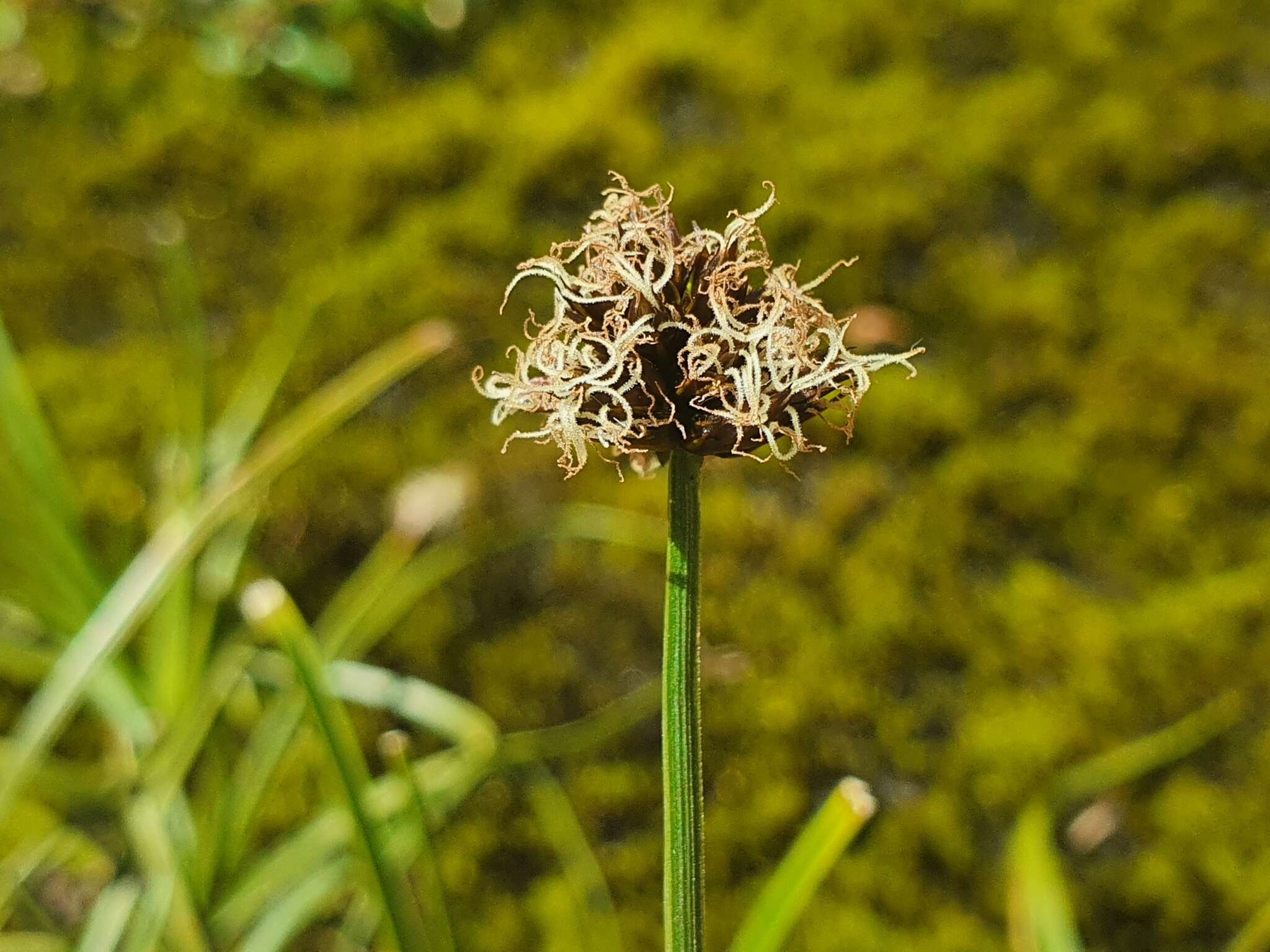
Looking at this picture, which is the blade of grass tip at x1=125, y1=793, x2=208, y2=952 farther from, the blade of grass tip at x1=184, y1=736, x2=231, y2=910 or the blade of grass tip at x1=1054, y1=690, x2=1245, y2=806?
the blade of grass tip at x1=1054, y1=690, x2=1245, y2=806

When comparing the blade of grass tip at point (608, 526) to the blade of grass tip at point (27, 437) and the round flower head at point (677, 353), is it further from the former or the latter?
the round flower head at point (677, 353)

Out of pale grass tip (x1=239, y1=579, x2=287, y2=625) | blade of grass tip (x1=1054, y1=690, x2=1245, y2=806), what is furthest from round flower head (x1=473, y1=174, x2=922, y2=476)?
blade of grass tip (x1=1054, y1=690, x2=1245, y2=806)

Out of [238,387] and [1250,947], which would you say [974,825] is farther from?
[238,387]

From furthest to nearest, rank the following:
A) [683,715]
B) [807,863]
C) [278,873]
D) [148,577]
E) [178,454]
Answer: [178,454]
[278,873]
[148,577]
[807,863]
[683,715]

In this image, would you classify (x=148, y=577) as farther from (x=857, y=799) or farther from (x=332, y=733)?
(x=857, y=799)

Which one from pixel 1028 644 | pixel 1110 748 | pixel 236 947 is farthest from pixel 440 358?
pixel 1110 748

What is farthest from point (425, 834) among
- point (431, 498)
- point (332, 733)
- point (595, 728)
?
point (431, 498)
